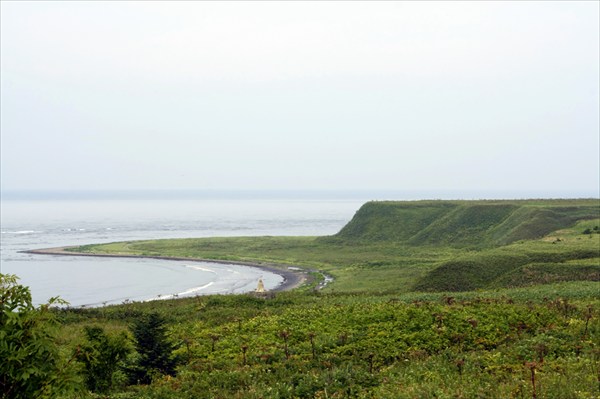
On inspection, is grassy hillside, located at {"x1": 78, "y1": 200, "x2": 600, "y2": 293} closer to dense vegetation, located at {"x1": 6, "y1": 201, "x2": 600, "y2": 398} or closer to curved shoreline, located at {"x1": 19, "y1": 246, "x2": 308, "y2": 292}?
dense vegetation, located at {"x1": 6, "y1": 201, "x2": 600, "y2": 398}

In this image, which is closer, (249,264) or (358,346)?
(358,346)

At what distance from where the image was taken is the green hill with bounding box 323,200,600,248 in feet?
332

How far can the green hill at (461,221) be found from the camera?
332 feet

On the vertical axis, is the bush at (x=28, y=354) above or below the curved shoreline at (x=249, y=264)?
above

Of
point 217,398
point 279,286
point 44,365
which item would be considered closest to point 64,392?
point 44,365

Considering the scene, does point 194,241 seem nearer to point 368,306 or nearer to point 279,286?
point 279,286

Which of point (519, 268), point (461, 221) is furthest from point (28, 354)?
point (461, 221)

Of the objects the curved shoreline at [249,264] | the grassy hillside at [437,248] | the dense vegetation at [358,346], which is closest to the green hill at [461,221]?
the grassy hillside at [437,248]

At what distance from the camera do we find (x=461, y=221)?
382 ft

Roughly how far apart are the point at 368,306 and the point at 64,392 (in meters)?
21.9

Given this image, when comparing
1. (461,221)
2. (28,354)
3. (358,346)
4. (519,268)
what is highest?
(28,354)

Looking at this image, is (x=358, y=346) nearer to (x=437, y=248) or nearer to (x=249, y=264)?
(x=249, y=264)

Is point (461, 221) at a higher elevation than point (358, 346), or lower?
→ higher

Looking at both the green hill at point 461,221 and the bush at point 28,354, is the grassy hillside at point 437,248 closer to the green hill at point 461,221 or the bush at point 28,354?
the green hill at point 461,221
